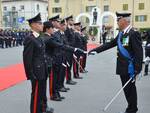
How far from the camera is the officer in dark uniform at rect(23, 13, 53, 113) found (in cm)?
591

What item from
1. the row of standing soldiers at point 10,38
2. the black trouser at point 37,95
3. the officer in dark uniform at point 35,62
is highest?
the officer in dark uniform at point 35,62

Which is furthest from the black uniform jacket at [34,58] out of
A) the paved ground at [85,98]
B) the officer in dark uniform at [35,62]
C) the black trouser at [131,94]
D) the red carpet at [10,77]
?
the red carpet at [10,77]

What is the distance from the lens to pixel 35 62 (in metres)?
6.07

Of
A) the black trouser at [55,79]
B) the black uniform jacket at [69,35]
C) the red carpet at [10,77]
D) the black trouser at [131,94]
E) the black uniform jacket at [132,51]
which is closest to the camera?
the black uniform jacket at [132,51]

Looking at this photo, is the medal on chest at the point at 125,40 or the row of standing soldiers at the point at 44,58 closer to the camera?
the row of standing soldiers at the point at 44,58

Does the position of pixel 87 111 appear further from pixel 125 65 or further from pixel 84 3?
pixel 84 3

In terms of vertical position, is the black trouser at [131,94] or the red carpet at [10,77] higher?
the black trouser at [131,94]

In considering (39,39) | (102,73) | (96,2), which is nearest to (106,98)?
(39,39)

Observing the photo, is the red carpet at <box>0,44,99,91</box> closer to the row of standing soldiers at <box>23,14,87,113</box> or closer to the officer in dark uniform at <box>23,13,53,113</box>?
the row of standing soldiers at <box>23,14,87,113</box>

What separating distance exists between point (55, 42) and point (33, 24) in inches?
43.4

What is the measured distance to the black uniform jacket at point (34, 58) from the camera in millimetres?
5891

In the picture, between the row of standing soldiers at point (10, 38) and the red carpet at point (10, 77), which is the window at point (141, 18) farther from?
the red carpet at point (10, 77)

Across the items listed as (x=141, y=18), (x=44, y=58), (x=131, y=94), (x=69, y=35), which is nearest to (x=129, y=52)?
(x=131, y=94)

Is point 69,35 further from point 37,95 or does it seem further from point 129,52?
point 37,95
